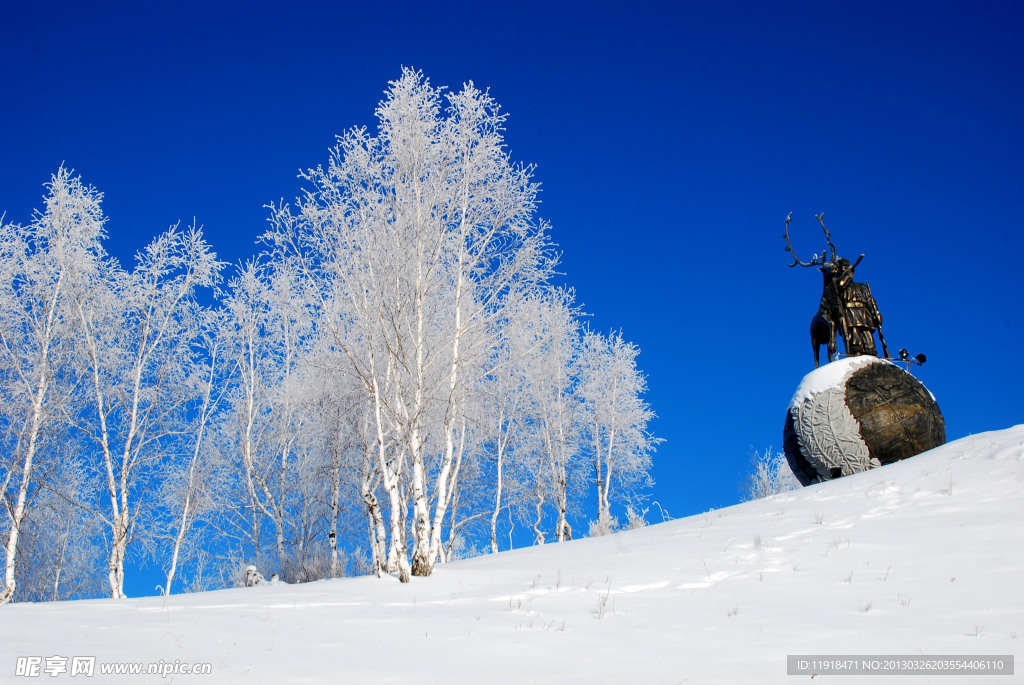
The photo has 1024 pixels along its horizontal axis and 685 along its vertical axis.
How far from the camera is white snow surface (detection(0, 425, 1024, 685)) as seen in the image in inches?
157

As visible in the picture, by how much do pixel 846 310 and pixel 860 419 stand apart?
8.06ft

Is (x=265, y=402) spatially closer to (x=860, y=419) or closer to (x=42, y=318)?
(x=42, y=318)

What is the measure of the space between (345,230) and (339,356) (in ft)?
15.9

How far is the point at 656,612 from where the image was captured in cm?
530

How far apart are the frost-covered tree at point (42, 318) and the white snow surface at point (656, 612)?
26.5ft

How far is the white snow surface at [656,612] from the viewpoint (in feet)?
13.1

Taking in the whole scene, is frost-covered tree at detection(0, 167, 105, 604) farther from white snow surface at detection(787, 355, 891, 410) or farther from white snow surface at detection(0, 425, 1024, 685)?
white snow surface at detection(787, 355, 891, 410)

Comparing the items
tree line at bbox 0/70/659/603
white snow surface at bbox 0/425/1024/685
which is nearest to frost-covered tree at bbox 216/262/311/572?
tree line at bbox 0/70/659/603

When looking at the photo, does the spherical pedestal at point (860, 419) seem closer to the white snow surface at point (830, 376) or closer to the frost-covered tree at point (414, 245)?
the white snow surface at point (830, 376)

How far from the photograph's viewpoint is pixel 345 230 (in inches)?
399

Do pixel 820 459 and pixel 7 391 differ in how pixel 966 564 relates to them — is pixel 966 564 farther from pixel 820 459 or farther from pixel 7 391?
pixel 7 391

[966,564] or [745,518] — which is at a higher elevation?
[745,518]

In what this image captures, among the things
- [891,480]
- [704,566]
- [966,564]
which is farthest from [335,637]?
[891,480]

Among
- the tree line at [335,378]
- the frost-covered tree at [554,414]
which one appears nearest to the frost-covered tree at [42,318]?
the tree line at [335,378]
